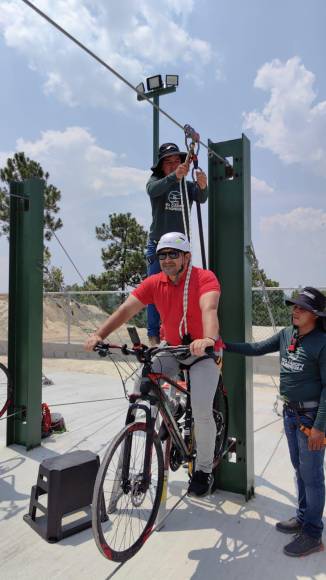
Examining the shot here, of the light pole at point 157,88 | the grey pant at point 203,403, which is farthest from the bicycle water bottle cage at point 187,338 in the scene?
the light pole at point 157,88

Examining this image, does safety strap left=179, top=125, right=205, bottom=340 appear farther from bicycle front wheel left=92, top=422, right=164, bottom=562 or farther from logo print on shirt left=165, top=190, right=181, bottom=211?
bicycle front wheel left=92, top=422, right=164, bottom=562

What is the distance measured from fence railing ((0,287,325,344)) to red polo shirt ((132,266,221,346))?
4.46 m

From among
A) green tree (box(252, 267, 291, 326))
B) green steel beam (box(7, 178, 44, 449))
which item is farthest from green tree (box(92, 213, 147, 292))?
green steel beam (box(7, 178, 44, 449))

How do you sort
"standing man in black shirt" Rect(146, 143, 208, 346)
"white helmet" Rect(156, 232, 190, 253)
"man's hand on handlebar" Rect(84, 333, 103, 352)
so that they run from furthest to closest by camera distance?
"standing man in black shirt" Rect(146, 143, 208, 346) < "white helmet" Rect(156, 232, 190, 253) < "man's hand on handlebar" Rect(84, 333, 103, 352)

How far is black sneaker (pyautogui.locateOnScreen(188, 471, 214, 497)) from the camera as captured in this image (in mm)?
2619

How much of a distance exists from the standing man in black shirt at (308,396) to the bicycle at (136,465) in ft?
1.71

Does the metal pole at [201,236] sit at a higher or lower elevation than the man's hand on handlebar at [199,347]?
higher

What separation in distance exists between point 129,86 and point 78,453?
7.58 feet

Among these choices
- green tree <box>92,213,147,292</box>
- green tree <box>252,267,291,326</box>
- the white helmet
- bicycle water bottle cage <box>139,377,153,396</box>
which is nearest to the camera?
bicycle water bottle cage <box>139,377,153,396</box>

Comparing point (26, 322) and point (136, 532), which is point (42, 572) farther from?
point (26, 322)

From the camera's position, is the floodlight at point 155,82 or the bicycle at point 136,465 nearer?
the bicycle at point 136,465

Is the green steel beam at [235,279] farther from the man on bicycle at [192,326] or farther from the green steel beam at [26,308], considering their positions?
the green steel beam at [26,308]

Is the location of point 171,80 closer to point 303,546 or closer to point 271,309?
point 271,309

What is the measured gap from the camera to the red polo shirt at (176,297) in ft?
8.71
